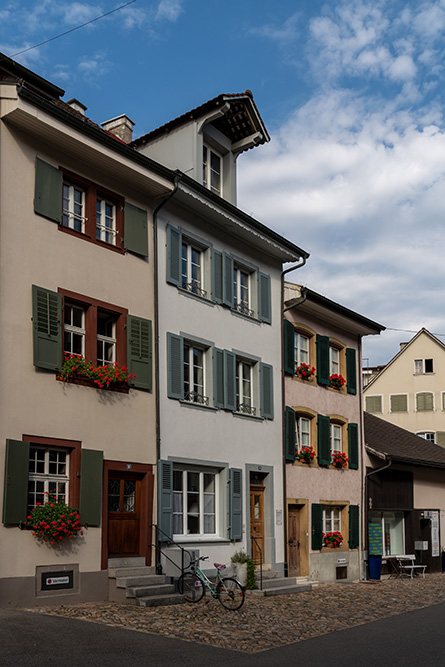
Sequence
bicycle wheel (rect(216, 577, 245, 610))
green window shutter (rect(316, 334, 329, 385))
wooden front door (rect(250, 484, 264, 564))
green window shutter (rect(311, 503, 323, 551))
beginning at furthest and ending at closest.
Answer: green window shutter (rect(316, 334, 329, 385)) < green window shutter (rect(311, 503, 323, 551)) < wooden front door (rect(250, 484, 264, 564)) < bicycle wheel (rect(216, 577, 245, 610))

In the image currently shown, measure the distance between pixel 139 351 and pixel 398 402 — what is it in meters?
30.8

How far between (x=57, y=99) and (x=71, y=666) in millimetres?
13050

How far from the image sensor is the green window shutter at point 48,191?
15.1 metres

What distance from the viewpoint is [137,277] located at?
1738 centimetres

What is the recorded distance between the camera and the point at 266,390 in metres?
21.5

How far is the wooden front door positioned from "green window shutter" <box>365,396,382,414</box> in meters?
25.8

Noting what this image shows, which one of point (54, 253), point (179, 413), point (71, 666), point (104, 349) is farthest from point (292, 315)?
point (71, 666)

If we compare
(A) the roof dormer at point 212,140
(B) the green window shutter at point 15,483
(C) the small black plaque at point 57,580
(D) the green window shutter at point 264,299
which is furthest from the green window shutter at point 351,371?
(B) the green window shutter at point 15,483

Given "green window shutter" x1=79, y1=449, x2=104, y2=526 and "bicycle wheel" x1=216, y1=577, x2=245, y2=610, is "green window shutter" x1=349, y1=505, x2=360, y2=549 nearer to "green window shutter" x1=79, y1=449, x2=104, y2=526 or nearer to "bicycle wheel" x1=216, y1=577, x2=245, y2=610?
"bicycle wheel" x1=216, y1=577, x2=245, y2=610

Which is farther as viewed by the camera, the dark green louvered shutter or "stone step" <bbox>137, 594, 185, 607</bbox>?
the dark green louvered shutter

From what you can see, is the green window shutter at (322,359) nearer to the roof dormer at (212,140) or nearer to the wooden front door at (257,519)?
the wooden front door at (257,519)

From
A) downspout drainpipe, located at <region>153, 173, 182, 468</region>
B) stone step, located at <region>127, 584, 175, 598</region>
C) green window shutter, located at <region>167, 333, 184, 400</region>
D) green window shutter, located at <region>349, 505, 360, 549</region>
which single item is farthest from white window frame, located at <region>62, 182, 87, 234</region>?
green window shutter, located at <region>349, 505, 360, 549</region>

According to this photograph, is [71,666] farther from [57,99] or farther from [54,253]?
[57,99]

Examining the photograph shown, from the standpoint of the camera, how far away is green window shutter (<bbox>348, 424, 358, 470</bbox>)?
25766 millimetres
